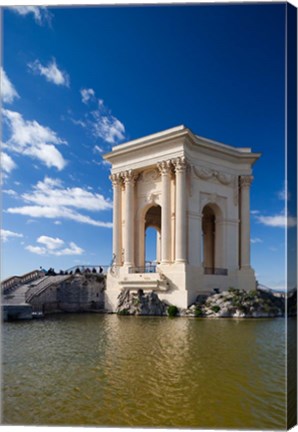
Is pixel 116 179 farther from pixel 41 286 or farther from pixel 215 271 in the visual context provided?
pixel 215 271

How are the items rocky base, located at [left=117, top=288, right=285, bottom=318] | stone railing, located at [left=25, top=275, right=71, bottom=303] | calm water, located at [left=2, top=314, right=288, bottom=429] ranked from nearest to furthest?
calm water, located at [left=2, top=314, right=288, bottom=429]
rocky base, located at [left=117, top=288, right=285, bottom=318]
stone railing, located at [left=25, top=275, right=71, bottom=303]

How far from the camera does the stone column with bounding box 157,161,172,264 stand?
59.1ft

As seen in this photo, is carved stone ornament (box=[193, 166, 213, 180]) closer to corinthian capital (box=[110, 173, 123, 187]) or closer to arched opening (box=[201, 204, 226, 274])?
arched opening (box=[201, 204, 226, 274])

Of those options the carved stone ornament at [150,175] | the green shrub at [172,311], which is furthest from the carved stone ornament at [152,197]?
the green shrub at [172,311]

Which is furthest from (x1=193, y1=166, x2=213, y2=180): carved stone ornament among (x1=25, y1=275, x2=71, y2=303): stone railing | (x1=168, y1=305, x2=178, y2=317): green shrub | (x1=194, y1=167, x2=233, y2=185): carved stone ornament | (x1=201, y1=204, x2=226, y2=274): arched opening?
(x1=25, y1=275, x2=71, y2=303): stone railing

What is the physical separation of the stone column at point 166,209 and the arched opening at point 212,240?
5.79 ft

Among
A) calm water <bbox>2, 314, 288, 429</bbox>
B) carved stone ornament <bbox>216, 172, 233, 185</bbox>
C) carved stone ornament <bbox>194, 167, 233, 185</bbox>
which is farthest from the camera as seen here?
carved stone ornament <bbox>194, 167, 233, 185</bbox>

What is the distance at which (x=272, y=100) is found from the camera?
21.4ft

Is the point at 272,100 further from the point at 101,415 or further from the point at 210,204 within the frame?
the point at 210,204

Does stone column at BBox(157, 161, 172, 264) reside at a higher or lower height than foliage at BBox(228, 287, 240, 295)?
higher

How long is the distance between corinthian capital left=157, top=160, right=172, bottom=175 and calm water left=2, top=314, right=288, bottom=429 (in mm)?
9350

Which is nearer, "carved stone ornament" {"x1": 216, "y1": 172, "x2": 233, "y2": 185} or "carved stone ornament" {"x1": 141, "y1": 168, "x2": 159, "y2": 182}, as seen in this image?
"carved stone ornament" {"x1": 216, "y1": 172, "x2": 233, "y2": 185}

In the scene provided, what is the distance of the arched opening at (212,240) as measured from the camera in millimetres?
15892

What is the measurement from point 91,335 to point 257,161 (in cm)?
632
